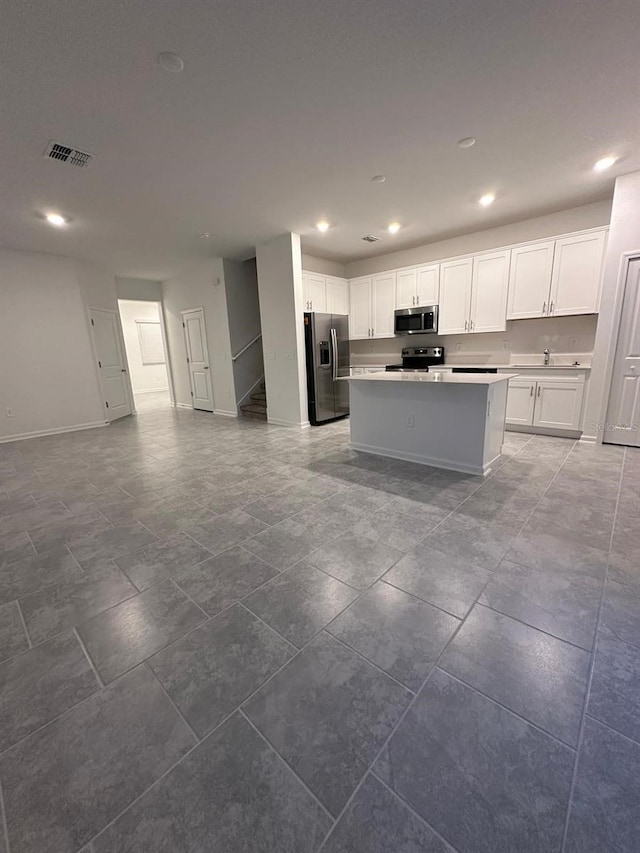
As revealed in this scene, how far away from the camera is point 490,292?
489 centimetres

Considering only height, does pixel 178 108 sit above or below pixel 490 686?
above

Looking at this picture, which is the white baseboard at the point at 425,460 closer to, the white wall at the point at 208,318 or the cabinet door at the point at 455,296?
the cabinet door at the point at 455,296

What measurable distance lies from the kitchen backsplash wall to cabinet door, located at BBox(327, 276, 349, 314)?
40.9 inches

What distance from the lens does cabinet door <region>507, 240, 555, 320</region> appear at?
4.43m

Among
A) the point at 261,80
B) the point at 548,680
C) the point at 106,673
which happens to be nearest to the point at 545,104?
the point at 261,80

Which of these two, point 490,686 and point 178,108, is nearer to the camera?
point 490,686

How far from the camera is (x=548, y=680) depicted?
1310 mm

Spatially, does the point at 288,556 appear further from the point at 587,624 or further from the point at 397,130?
the point at 397,130

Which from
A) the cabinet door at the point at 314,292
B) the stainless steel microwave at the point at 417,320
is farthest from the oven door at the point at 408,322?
the cabinet door at the point at 314,292

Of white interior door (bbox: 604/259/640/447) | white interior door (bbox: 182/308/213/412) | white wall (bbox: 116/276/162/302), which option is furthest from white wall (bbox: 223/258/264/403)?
white interior door (bbox: 604/259/640/447)

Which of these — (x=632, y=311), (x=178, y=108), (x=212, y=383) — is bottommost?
(x=212, y=383)

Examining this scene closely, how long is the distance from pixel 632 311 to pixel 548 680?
4.11 metres

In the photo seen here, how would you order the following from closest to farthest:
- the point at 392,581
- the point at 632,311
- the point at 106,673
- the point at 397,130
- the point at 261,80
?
the point at 106,673, the point at 392,581, the point at 261,80, the point at 397,130, the point at 632,311

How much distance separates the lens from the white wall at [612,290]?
3.58 m
